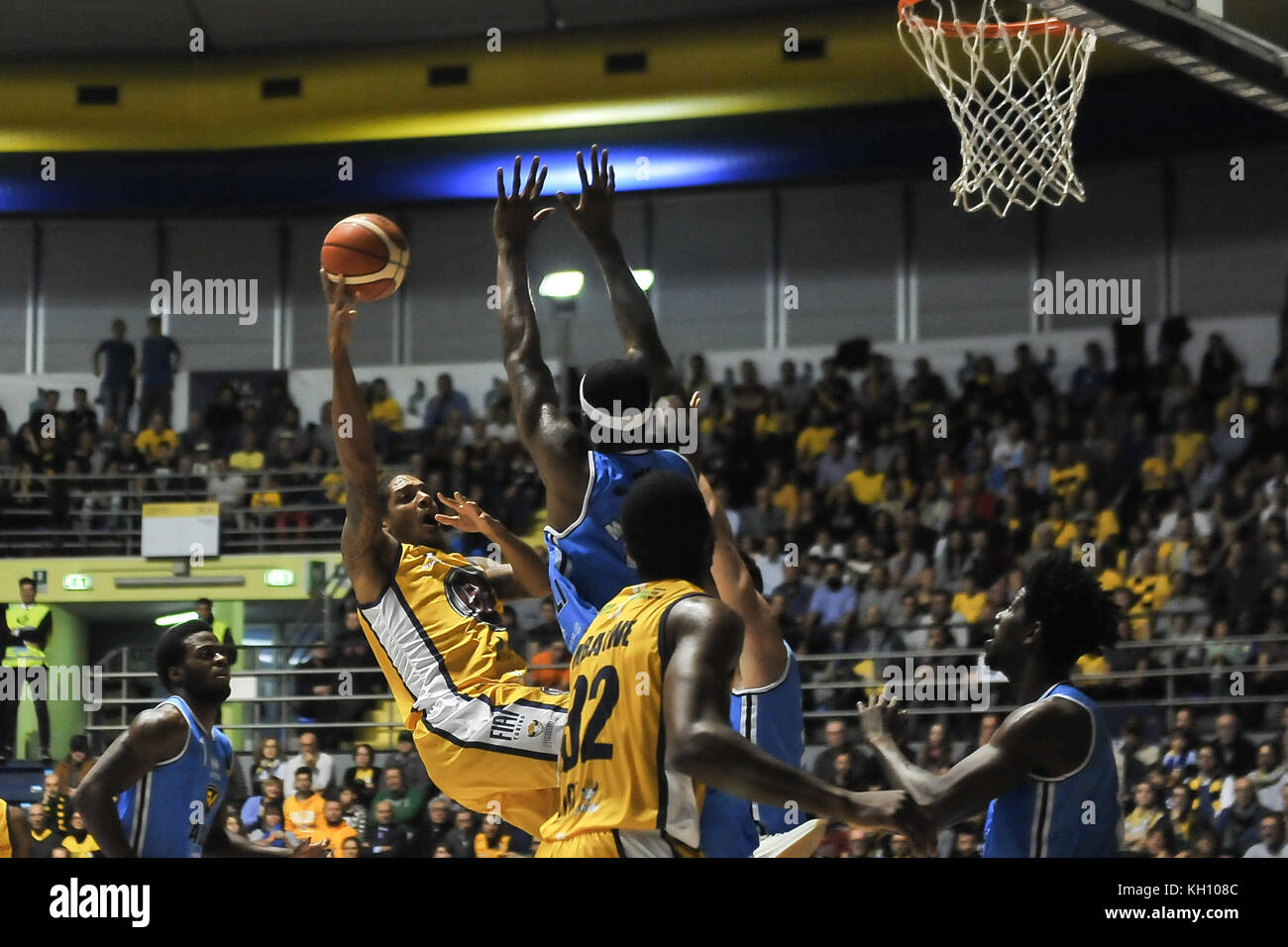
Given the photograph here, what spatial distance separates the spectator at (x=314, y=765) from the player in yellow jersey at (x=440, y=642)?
6.46 meters

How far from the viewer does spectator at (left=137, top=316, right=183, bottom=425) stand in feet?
52.9

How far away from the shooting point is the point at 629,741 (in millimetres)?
3316

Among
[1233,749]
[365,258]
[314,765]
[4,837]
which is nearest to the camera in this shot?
[4,837]

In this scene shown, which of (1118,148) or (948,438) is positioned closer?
(948,438)

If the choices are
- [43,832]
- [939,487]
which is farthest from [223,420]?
[939,487]

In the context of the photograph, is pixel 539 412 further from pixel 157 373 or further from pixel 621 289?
pixel 157 373

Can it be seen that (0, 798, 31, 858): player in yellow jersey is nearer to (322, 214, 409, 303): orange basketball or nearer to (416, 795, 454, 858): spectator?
(322, 214, 409, 303): orange basketball

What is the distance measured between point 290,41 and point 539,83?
257 centimetres

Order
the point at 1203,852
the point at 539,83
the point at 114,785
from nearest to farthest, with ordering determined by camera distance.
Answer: the point at 114,785, the point at 1203,852, the point at 539,83

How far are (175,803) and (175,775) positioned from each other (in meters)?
0.08

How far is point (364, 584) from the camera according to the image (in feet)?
16.2

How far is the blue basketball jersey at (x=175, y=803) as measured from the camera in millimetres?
4801
